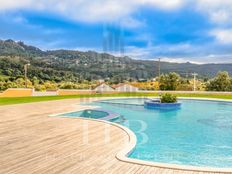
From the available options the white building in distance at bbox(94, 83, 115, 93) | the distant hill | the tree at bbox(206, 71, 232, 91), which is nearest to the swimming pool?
the distant hill

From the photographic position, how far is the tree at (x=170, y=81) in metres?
22.1

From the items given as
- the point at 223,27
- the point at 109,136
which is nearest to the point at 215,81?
the point at 223,27

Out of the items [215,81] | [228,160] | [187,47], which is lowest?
[228,160]

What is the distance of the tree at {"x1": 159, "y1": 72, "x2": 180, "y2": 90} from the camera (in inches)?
871

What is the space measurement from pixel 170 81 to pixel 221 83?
394 cm

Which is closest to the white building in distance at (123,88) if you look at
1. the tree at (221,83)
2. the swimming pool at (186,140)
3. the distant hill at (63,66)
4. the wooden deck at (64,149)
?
the distant hill at (63,66)

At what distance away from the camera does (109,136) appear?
541 centimetres

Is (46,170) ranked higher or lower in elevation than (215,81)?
lower

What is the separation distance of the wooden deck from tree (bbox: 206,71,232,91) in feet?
55.6

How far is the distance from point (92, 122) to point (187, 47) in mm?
22578

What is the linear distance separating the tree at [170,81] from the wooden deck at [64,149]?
53.0 ft

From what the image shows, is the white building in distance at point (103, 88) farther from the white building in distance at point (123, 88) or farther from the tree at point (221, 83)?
the tree at point (221, 83)

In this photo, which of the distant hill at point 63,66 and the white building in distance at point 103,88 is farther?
the white building in distance at point 103,88

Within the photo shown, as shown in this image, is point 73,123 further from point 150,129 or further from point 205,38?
point 205,38
